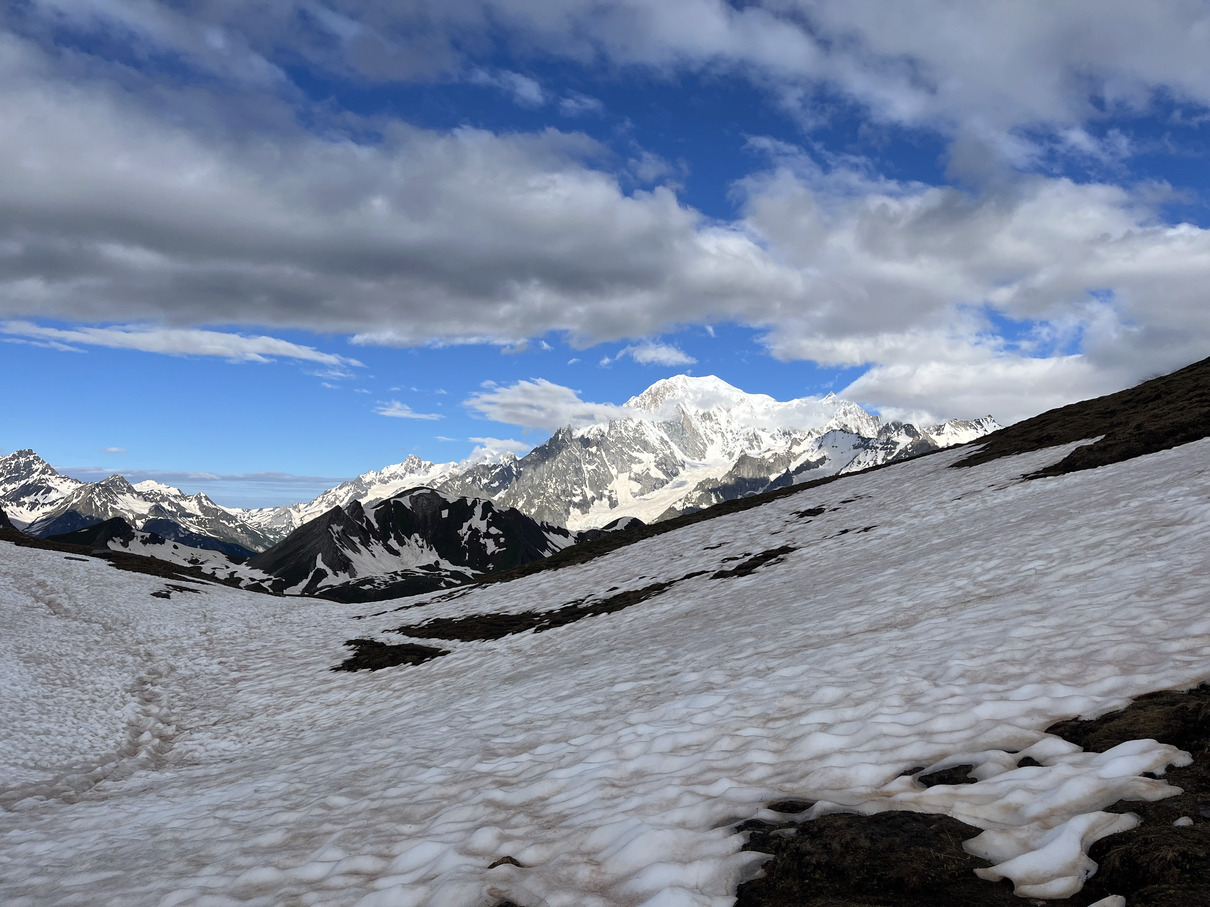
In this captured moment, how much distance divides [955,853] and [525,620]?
2554 centimetres

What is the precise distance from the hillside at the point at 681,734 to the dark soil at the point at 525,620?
414mm

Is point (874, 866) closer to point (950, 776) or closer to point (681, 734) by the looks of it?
point (950, 776)

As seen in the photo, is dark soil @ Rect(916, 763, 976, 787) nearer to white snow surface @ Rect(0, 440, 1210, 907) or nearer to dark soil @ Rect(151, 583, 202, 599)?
white snow surface @ Rect(0, 440, 1210, 907)

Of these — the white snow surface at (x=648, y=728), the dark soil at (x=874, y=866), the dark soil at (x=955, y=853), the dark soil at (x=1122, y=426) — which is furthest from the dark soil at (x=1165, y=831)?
the dark soil at (x=1122, y=426)

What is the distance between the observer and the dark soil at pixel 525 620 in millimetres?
27734

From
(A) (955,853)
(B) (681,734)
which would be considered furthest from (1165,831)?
(B) (681,734)

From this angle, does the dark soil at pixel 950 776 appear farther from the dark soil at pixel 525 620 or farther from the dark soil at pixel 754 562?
the dark soil at pixel 525 620

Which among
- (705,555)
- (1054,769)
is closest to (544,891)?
(1054,769)

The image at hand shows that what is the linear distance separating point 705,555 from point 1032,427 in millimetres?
23740

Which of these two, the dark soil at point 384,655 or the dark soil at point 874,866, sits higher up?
the dark soil at point 874,866

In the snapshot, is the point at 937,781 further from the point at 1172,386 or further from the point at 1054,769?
the point at 1172,386

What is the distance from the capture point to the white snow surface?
6.50 meters

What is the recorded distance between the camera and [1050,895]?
15.0 feet

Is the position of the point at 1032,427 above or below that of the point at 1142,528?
above
